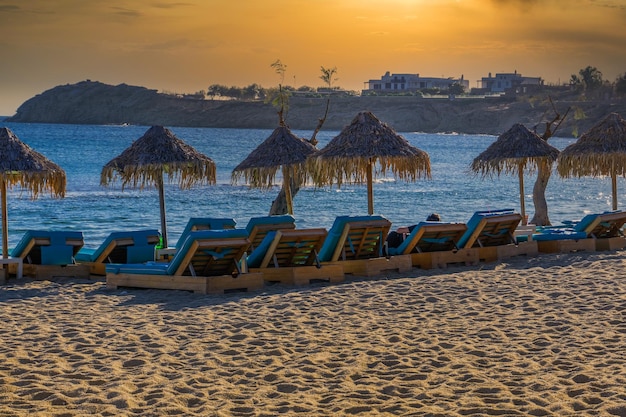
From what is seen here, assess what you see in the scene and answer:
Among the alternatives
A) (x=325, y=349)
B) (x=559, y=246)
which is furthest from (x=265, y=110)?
(x=325, y=349)

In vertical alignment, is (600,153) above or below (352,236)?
above

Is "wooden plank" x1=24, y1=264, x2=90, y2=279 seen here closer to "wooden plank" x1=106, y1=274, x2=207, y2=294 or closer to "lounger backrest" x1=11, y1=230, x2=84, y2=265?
"lounger backrest" x1=11, y1=230, x2=84, y2=265

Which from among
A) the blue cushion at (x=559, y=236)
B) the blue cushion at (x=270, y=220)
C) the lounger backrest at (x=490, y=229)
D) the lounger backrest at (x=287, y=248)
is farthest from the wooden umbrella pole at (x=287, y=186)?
the blue cushion at (x=559, y=236)

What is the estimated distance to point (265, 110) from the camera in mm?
123500

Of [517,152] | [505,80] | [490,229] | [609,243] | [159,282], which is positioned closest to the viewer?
[159,282]

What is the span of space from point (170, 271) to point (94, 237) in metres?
11.5

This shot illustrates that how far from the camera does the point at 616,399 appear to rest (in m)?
4.66

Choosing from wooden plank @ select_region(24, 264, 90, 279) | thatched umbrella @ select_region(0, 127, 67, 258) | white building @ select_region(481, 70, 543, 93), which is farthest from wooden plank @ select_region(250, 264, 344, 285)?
white building @ select_region(481, 70, 543, 93)

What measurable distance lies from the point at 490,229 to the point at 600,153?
3909 mm

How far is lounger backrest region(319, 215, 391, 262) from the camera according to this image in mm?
8961

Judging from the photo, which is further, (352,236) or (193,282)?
(352,236)

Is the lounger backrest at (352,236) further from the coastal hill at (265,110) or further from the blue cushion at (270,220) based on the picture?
the coastal hill at (265,110)

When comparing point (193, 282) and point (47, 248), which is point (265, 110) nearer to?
point (47, 248)

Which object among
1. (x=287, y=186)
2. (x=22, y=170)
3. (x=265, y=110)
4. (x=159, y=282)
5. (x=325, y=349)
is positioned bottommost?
(x=325, y=349)
